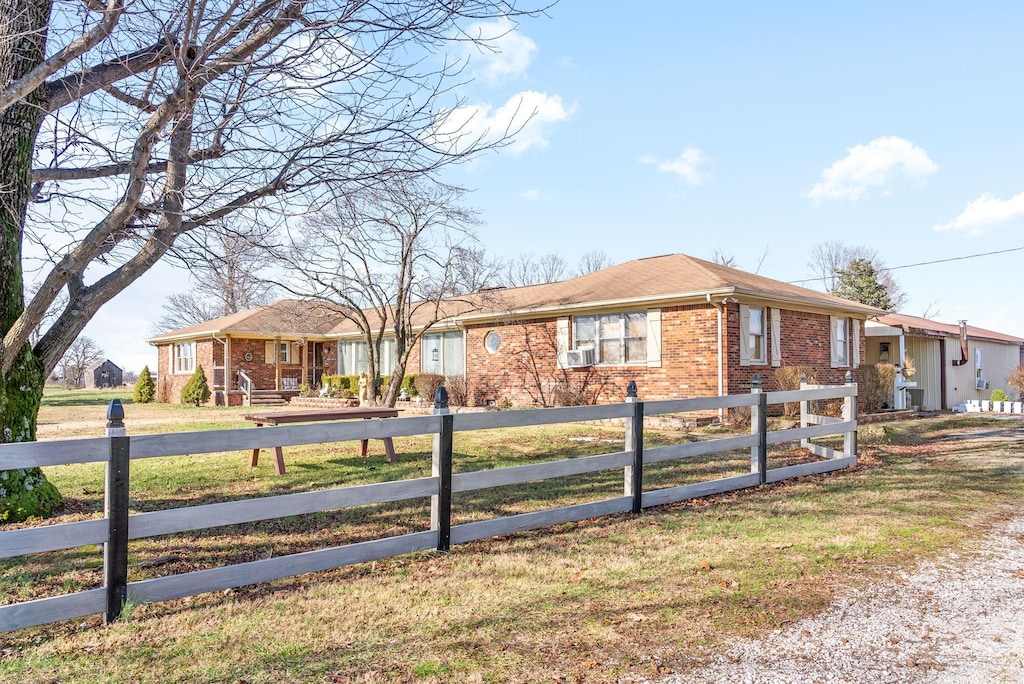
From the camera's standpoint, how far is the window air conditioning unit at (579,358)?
1805 cm

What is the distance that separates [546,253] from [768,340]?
35646 millimetres

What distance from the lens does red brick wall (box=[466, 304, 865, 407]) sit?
1555 centimetres

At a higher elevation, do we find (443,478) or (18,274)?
(18,274)

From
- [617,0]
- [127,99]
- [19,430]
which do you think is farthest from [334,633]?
[617,0]

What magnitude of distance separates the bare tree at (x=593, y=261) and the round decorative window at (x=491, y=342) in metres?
34.0

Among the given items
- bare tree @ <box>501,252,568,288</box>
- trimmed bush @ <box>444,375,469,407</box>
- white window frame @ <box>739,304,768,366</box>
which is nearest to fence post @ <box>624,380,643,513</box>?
white window frame @ <box>739,304,768,366</box>

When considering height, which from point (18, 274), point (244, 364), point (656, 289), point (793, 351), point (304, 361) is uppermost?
point (656, 289)

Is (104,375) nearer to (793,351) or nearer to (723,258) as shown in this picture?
(723,258)

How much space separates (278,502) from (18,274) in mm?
4384

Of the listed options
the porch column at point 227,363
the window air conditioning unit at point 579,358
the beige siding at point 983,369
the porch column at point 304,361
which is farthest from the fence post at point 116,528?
the beige siding at point 983,369

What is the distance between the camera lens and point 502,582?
446 centimetres

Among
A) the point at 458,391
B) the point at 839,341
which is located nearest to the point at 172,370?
the point at 458,391

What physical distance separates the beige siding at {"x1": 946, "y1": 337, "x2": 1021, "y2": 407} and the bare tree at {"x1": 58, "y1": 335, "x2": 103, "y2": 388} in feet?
205

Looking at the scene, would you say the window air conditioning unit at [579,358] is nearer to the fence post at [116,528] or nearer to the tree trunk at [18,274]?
the tree trunk at [18,274]
